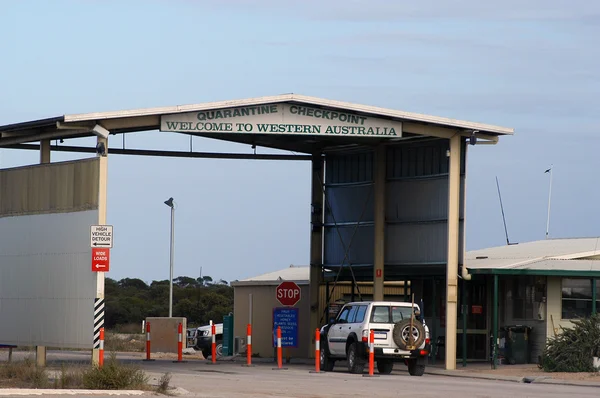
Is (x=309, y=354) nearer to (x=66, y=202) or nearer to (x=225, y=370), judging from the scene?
(x=225, y=370)

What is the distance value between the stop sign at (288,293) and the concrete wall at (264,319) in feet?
12.5

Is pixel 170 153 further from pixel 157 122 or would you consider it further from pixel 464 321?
pixel 464 321

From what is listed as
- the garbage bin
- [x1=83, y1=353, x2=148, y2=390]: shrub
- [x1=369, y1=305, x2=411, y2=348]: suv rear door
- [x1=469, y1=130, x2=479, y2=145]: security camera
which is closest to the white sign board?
[x1=83, y1=353, x2=148, y2=390]: shrub

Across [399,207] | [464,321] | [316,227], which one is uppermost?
[399,207]

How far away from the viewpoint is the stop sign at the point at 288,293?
38688 millimetres

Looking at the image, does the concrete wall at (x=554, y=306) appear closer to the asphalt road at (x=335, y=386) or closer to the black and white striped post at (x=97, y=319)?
the asphalt road at (x=335, y=386)

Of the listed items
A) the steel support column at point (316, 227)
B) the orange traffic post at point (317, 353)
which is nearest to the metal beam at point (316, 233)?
the steel support column at point (316, 227)

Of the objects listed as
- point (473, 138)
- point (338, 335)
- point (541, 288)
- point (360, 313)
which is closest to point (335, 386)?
point (360, 313)

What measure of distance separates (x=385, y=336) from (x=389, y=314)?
0.63 m

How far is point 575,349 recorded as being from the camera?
3170 centimetres

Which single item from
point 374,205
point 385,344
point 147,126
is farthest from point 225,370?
point 374,205

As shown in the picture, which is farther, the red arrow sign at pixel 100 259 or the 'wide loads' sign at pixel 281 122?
the 'wide loads' sign at pixel 281 122

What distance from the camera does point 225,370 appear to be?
31453 millimetres

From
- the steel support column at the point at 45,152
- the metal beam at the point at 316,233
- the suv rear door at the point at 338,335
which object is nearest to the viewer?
the suv rear door at the point at 338,335
